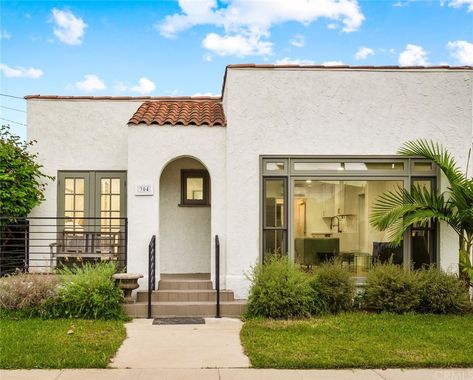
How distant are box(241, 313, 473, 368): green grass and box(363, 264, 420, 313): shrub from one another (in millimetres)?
260

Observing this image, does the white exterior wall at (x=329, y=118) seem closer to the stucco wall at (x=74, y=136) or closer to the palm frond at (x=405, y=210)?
the palm frond at (x=405, y=210)

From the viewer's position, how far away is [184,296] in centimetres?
941

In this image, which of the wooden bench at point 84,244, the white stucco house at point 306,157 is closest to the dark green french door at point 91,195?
the wooden bench at point 84,244

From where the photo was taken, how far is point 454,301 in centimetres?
887

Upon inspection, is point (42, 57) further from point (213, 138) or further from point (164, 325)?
point (164, 325)

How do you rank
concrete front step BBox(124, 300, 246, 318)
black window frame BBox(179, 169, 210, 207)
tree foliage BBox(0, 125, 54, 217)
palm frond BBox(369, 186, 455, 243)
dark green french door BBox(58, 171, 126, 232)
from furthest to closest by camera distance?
dark green french door BBox(58, 171, 126, 232) < black window frame BBox(179, 169, 210, 207) < tree foliage BBox(0, 125, 54, 217) < palm frond BBox(369, 186, 455, 243) < concrete front step BBox(124, 300, 246, 318)

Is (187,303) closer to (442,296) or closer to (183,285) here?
(183,285)

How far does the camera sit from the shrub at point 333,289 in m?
8.80

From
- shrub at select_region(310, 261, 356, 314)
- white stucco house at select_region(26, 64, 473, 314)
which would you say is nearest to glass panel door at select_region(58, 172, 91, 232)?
white stucco house at select_region(26, 64, 473, 314)

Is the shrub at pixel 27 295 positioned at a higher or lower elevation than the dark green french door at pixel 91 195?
lower

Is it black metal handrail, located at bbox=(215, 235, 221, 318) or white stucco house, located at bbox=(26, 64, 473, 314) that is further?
white stucco house, located at bbox=(26, 64, 473, 314)

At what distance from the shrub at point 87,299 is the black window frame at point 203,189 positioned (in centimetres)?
310

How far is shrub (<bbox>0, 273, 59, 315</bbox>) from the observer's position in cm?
845

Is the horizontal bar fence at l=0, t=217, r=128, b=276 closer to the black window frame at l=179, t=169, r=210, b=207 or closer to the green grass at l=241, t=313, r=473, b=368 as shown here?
the black window frame at l=179, t=169, r=210, b=207
